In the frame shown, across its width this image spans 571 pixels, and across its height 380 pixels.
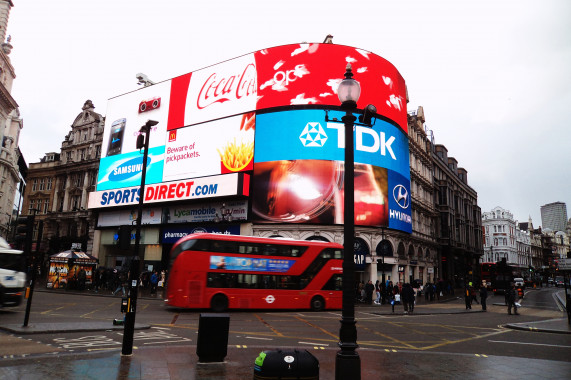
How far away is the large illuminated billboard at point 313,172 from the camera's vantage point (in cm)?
3528

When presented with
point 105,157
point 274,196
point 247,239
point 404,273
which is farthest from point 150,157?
point 404,273

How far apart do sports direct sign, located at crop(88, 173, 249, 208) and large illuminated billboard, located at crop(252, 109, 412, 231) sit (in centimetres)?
203

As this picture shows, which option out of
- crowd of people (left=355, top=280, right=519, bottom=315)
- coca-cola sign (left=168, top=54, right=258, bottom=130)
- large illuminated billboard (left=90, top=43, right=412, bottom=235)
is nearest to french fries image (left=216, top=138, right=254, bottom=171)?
large illuminated billboard (left=90, top=43, right=412, bottom=235)

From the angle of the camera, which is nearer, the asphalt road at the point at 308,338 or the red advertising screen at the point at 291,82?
the asphalt road at the point at 308,338

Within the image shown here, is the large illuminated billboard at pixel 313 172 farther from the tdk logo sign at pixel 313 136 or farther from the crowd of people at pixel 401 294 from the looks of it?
the crowd of people at pixel 401 294

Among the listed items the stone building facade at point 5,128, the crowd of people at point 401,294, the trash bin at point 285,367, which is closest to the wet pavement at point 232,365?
the trash bin at point 285,367

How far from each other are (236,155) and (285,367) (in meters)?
33.4

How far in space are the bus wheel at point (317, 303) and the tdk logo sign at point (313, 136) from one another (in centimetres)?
1616

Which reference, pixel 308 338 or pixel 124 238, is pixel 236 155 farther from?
pixel 124 238

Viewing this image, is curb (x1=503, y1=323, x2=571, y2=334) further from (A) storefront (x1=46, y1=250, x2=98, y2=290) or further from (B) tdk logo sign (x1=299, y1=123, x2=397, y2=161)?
(A) storefront (x1=46, y1=250, x2=98, y2=290)

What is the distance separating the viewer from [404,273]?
138 feet

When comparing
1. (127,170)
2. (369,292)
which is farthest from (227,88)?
(369,292)

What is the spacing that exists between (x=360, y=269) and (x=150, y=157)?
26.8 metres

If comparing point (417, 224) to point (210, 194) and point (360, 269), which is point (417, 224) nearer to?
point (360, 269)
